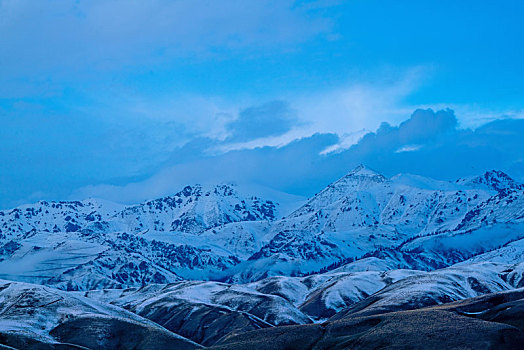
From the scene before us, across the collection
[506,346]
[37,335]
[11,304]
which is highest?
[11,304]

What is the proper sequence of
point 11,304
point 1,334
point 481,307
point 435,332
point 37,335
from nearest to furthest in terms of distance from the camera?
point 435,332, point 481,307, point 1,334, point 37,335, point 11,304

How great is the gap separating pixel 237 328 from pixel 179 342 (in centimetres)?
4358

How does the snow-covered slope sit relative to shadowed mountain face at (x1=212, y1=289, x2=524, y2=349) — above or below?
above

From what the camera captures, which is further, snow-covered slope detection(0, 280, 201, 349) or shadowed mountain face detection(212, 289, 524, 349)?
snow-covered slope detection(0, 280, 201, 349)

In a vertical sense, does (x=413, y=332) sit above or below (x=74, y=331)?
below

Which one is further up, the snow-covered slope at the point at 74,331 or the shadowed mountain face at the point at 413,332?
the snow-covered slope at the point at 74,331

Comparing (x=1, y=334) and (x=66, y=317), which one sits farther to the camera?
(x=66, y=317)

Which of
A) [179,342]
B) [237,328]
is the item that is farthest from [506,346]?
[237,328]

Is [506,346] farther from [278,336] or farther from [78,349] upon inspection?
[78,349]

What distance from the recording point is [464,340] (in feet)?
278

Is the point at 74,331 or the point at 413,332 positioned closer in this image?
the point at 413,332

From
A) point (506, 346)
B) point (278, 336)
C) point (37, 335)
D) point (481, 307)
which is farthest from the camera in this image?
point (37, 335)

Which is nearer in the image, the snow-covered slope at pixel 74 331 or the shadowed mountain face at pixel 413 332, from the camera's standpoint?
the shadowed mountain face at pixel 413 332

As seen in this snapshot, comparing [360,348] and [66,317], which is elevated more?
[66,317]
